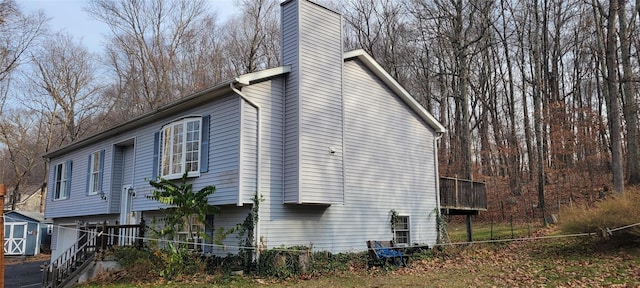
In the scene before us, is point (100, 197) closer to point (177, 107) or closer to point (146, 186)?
point (146, 186)

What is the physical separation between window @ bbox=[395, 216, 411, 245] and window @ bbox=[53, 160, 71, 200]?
14.5m

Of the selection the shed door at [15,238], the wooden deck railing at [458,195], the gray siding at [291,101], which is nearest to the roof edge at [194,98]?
the gray siding at [291,101]

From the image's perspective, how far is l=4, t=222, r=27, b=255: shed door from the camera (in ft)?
89.8

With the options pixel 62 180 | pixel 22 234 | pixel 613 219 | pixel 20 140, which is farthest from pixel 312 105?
pixel 20 140

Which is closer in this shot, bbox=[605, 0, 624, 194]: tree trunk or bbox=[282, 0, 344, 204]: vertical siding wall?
bbox=[282, 0, 344, 204]: vertical siding wall

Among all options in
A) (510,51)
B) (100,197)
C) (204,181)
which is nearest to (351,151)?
(204,181)

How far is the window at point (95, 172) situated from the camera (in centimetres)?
1769

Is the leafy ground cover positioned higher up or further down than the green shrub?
further down

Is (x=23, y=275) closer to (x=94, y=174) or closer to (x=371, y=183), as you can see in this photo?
(x=94, y=174)

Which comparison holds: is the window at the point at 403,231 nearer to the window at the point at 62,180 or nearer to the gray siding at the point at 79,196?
the gray siding at the point at 79,196

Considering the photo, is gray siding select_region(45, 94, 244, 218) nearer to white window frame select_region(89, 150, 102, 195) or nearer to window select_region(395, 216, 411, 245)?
white window frame select_region(89, 150, 102, 195)

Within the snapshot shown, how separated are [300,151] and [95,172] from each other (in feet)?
33.4

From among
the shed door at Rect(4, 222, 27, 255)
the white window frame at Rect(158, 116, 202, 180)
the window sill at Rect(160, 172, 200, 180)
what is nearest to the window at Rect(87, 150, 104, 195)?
the white window frame at Rect(158, 116, 202, 180)

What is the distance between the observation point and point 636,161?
17.7 meters
